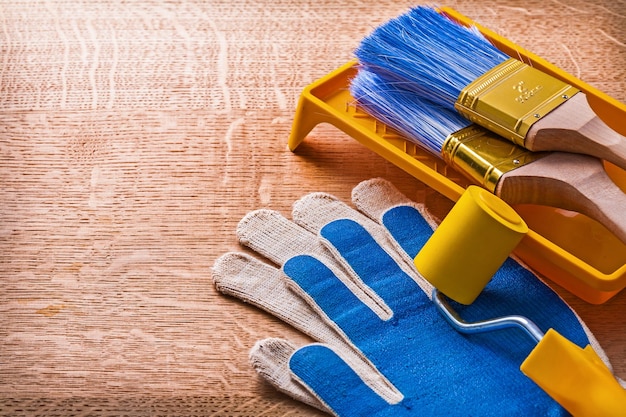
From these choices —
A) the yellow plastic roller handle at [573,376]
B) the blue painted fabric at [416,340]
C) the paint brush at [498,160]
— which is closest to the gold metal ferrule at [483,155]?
the paint brush at [498,160]

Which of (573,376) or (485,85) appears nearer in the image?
(573,376)

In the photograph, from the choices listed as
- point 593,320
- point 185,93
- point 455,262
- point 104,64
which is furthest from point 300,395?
point 104,64

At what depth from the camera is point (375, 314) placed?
0.89m

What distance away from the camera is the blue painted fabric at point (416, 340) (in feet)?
2.67

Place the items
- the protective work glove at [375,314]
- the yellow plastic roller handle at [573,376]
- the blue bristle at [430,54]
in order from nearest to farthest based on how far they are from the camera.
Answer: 1. the yellow plastic roller handle at [573,376]
2. the protective work glove at [375,314]
3. the blue bristle at [430,54]

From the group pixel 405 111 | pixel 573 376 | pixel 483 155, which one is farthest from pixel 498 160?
pixel 573 376

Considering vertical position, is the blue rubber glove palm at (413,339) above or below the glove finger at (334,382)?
above

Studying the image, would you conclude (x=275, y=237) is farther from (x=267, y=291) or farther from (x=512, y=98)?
(x=512, y=98)

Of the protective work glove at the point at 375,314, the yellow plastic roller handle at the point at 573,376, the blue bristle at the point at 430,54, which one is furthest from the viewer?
the blue bristle at the point at 430,54

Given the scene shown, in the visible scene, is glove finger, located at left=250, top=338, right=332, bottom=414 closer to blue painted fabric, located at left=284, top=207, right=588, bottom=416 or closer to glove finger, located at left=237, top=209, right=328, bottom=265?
blue painted fabric, located at left=284, top=207, right=588, bottom=416

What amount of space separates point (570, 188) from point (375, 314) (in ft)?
0.84

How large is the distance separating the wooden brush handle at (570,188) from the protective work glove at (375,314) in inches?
3.5

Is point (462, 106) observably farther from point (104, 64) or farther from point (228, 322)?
point (104, 64)

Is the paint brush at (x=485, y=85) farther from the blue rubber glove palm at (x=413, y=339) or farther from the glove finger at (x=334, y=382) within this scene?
the glove finger at (x=334, y=382)
